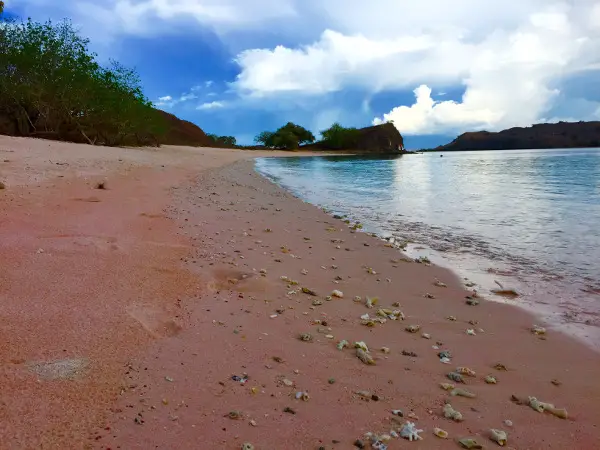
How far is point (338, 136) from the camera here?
520 feet

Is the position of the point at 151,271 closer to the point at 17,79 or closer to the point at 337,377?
the point at 337,377

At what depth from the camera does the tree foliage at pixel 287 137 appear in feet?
461

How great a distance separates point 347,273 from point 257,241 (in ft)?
6.19

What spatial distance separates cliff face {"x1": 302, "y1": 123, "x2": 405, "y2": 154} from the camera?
162875 mm

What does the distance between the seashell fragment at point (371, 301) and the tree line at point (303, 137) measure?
13713 centimetres

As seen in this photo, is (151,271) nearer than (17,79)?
Yes

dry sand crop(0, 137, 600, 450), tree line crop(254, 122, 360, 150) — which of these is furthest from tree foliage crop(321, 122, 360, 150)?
dry sand crop(0, 137, 600, 450)

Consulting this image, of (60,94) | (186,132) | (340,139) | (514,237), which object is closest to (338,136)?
(340,139)

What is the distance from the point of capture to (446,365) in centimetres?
348

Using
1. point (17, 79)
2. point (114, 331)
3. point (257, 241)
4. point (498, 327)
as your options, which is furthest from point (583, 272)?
point (17, 79)

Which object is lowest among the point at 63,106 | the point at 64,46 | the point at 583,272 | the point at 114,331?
the point at 583,272

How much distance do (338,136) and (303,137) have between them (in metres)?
15.5

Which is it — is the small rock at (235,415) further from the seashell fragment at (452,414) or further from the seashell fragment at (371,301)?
the seashell fragment at (371,301)

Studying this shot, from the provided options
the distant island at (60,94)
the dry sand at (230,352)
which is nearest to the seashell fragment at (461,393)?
the dry sand at (230,352)
